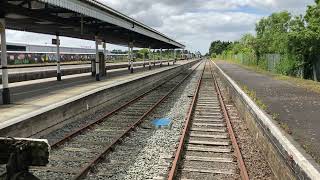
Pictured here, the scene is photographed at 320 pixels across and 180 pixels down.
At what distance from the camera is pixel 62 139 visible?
10336 mm

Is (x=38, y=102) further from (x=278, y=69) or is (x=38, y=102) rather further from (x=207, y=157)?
(x=278, y=69)

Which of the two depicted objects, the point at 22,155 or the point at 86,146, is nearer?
the point at 22,155

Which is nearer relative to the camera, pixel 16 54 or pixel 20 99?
pixel 20 99

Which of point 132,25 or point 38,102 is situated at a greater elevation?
point 132,25

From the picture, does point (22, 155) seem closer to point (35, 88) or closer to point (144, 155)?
point (144, 155)

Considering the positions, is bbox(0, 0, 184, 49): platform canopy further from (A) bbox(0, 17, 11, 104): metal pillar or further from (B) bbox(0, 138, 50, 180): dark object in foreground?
(B) bbox(0, 138, 50, 180): dark object in foreground

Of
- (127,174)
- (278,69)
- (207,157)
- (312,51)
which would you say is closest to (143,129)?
(207,157)

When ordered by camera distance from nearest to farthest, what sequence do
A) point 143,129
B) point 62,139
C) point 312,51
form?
point 62,139 → point 143,129 → point 312,51

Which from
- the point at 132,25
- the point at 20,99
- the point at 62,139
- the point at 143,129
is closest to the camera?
the point at 62,139

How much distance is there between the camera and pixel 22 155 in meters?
5.68

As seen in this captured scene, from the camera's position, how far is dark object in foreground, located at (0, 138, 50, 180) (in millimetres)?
5629

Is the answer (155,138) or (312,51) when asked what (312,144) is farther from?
(312,51)

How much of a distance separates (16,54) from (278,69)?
1535 inches

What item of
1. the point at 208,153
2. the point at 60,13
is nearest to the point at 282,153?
the point at 208,153
